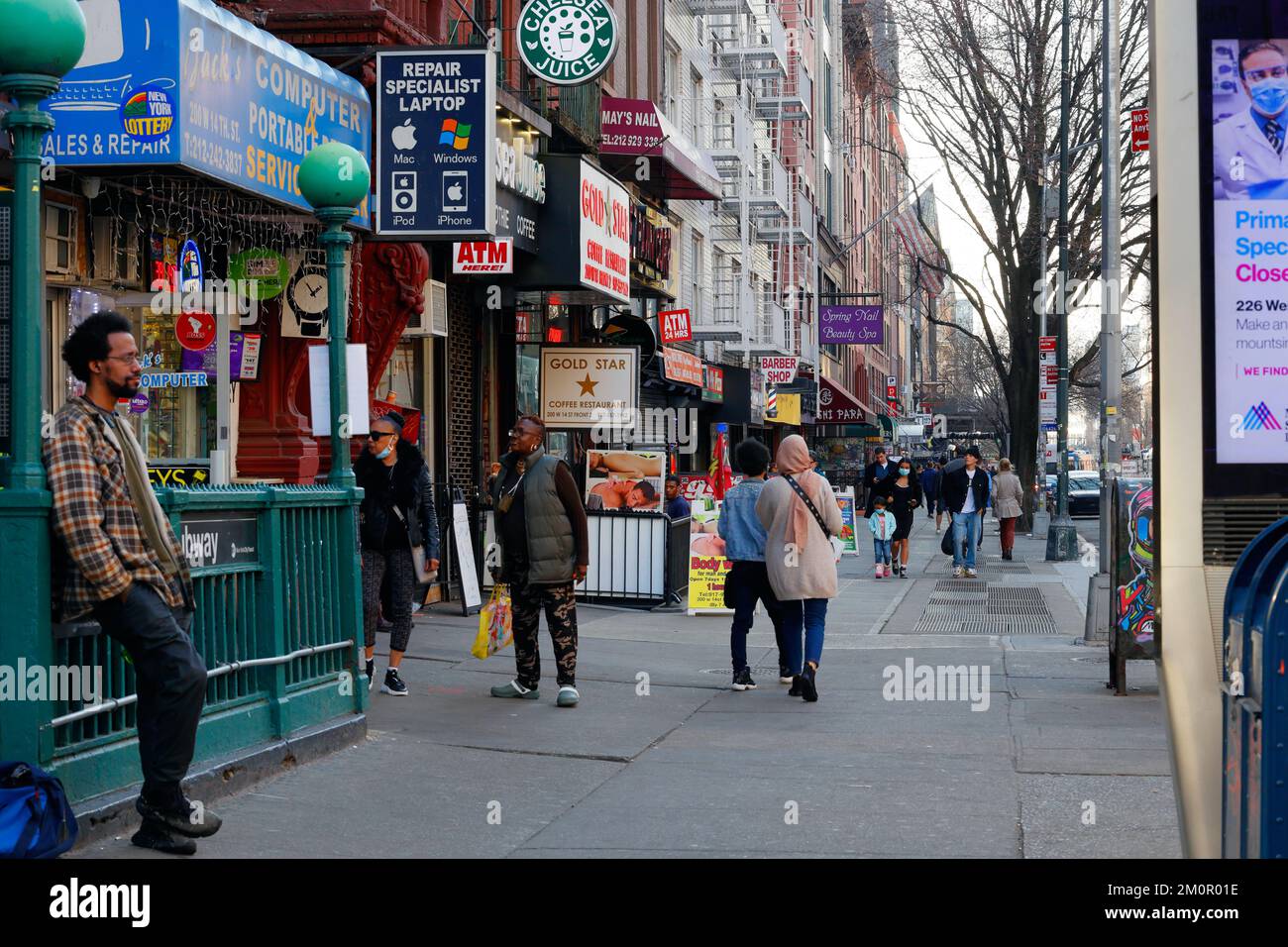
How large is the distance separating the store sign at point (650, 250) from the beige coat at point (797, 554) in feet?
34.5

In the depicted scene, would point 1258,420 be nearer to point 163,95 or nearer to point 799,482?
point 799,482

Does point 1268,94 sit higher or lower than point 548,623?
higher

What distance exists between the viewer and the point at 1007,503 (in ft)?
90.8

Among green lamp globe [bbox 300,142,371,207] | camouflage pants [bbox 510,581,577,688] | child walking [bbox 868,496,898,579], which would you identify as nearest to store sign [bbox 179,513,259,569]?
green lamp globe [bbox 300,142,371,207]

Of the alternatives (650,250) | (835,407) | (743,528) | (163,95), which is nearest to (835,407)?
(835,407)

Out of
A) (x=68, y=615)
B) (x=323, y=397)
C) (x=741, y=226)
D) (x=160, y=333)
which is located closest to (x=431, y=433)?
(x=160, y=333)

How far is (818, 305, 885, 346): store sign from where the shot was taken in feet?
133

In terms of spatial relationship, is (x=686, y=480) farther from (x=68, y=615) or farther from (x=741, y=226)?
(x=68, y=615)

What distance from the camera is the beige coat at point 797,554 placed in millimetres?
10922

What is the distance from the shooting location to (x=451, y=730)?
934 cm

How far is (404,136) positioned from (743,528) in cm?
425

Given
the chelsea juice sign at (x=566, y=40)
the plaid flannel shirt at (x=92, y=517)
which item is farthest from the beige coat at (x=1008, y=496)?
the plaid flannel shirt at (x=92, y=517)

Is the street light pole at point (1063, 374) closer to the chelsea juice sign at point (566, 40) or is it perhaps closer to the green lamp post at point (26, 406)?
the chelsea juice sign at point (566, 40)

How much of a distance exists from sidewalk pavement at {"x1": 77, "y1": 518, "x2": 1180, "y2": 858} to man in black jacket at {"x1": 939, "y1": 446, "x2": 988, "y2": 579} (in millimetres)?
9088
